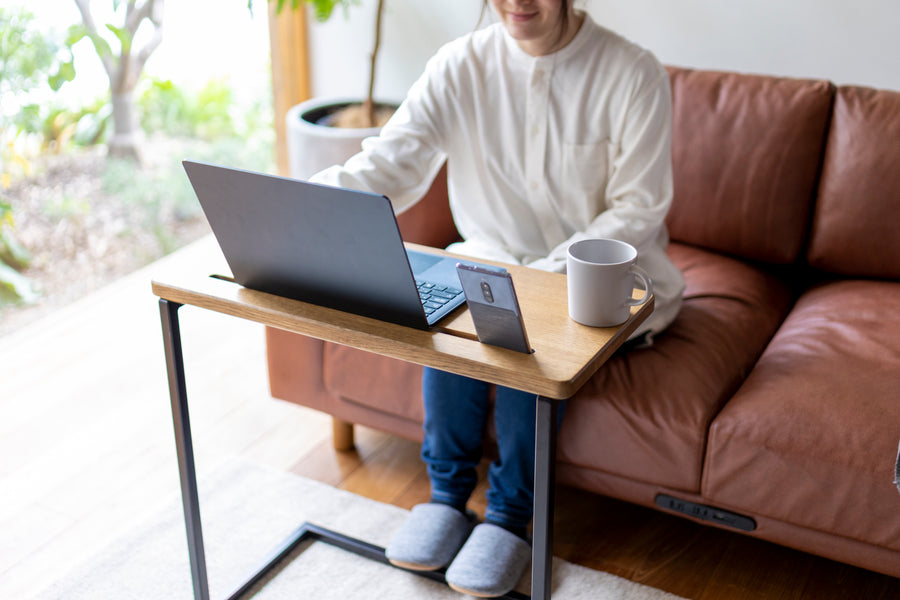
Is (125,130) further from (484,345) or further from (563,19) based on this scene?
(484,345)

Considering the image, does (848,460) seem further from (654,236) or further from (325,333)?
(325,333)

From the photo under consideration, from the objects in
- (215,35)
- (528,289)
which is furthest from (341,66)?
(528,289)

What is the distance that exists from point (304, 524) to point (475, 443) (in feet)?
1.20

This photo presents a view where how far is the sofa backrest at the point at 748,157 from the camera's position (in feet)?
6.28

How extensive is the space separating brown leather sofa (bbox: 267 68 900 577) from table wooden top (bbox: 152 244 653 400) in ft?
1.23

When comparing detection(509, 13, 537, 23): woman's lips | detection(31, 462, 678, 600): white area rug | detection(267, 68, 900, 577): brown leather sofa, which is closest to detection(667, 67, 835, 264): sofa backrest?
detection(267, 68, 900, 577): brown leather sofa

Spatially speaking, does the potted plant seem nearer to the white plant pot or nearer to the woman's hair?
the white plant pot

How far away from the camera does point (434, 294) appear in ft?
4.09

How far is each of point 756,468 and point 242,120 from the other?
2316 mm

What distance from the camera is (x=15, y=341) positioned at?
2.48 m

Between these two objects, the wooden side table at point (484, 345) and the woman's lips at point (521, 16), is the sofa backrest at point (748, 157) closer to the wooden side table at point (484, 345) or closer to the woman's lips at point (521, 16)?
the woman's lips at point (521, 16)

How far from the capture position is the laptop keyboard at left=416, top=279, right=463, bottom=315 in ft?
3.99

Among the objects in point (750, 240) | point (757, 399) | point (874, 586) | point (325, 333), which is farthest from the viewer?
point (750, 240)

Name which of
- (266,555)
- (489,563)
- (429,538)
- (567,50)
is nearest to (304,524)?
(266,555)
